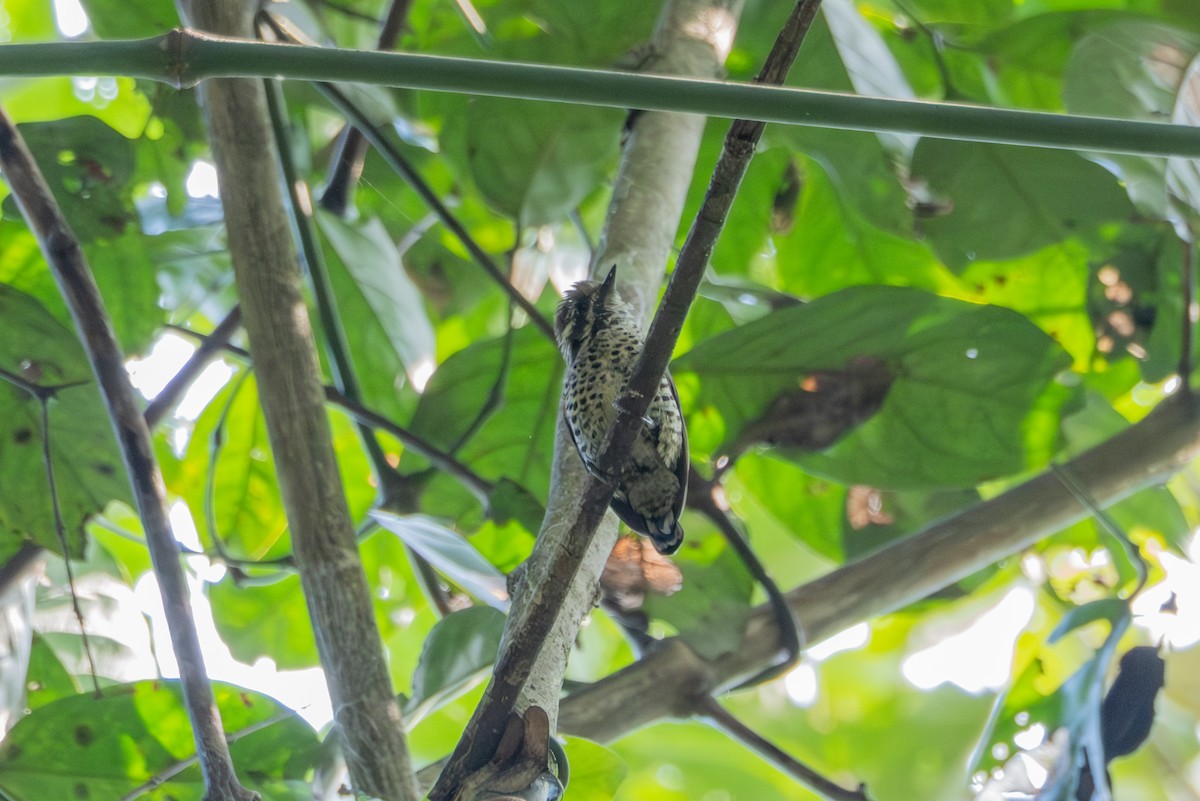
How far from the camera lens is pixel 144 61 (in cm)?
103

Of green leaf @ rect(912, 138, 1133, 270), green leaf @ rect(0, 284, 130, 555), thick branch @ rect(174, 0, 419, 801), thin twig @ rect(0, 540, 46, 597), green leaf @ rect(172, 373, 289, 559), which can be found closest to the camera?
thick branch @ rect(174, 0, 419, 801)

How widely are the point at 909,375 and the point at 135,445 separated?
1372 millimetres

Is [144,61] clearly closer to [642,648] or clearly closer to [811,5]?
[811,5]

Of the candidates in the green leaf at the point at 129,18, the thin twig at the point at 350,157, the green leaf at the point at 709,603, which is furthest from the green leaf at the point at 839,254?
the green leaf at the point at 129,18

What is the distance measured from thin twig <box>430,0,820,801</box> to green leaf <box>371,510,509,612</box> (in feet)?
1.66

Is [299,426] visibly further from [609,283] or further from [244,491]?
[244,491]

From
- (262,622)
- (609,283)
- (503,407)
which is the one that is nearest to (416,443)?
(503,407)

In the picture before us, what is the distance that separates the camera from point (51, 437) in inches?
75.1

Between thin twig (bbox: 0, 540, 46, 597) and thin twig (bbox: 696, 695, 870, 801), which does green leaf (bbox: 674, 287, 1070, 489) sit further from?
thin twig (bbox: 0, 540, 46, 597)

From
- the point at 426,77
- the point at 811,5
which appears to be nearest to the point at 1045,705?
the point at 811,5

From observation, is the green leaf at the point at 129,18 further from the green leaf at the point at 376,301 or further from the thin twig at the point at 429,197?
the green leaf at the point at 376,301

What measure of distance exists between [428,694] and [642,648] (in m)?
0.47

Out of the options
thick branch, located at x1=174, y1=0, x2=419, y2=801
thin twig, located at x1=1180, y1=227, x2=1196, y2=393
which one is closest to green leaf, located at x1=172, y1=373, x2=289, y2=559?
thick branch, located at x1=174, y1=0, x2=419, y2=801

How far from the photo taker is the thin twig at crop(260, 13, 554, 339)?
205cm
